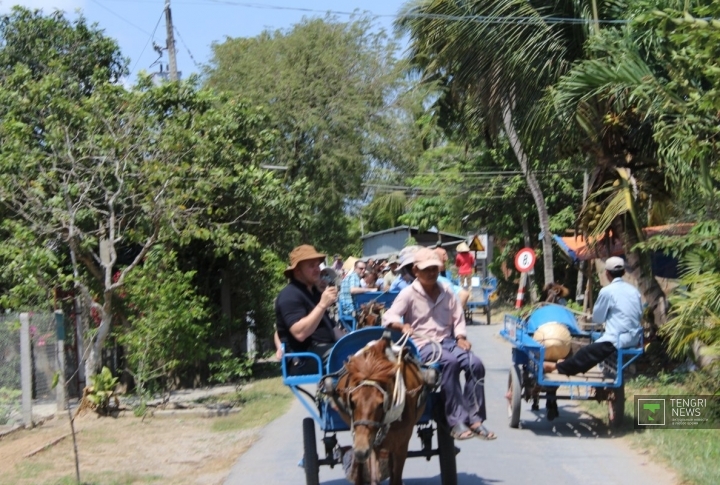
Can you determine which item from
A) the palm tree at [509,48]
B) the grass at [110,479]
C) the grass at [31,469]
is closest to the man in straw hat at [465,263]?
the palm tree at [509,48]

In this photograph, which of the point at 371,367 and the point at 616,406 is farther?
the point at 616,406

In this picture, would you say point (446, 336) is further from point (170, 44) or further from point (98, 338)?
point (170, 44)

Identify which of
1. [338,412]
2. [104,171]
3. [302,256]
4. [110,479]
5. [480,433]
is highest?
[104,171]

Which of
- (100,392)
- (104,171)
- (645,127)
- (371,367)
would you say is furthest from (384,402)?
(645,127)

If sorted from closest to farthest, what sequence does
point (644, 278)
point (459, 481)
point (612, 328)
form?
point (459, 481), point (612, 328), point (644, 278)

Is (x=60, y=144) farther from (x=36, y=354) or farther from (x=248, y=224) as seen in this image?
(x=248, y=224)

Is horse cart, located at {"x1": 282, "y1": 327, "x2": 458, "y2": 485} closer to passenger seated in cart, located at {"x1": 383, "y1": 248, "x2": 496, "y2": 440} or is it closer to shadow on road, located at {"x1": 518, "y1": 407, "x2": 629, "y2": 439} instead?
passenger seated in cart, located at {"x1": 383, "y1": 248, "x2": 496, "y2": 440}

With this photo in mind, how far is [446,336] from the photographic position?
325 inches

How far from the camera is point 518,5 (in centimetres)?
1634

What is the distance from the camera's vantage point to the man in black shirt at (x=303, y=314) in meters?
7.95

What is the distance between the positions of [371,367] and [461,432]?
1.16 metres

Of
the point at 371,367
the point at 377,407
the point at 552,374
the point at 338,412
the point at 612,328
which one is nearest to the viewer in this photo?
the point at 377,407

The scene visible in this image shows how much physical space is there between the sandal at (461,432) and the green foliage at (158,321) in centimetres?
810

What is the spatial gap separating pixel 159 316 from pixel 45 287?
1.90 meters
